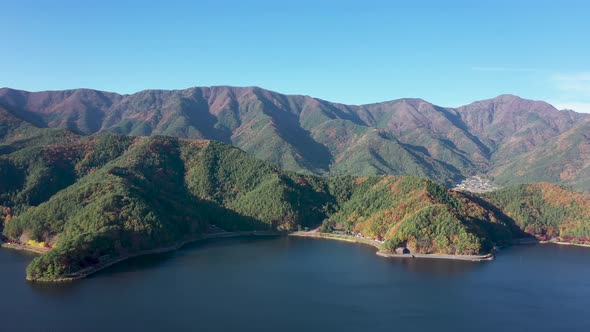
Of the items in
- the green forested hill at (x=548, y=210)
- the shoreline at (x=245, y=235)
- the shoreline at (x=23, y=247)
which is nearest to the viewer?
the shoreline at (x=245, y=235)

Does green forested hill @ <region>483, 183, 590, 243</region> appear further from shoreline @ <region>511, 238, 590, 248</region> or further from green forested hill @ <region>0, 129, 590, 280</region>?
shoreline @ <region>511, 238, 590, 248</region>

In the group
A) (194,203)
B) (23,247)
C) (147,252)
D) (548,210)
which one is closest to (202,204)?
(194,203)

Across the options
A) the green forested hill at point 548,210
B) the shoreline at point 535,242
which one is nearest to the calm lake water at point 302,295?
the shoreline at point 535,242

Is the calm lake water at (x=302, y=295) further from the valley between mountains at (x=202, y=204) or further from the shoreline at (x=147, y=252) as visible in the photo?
the valley between mountains at (x=202, y=204)

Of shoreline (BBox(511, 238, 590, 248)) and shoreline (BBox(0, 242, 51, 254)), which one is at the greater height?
shoreline (BBox(511, 238, 590, 248))

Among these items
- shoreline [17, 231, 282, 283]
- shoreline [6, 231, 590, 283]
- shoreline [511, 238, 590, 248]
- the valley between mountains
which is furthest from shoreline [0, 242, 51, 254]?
shoreline [511, 238, 590, 248]

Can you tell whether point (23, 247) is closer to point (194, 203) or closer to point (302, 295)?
point (194, 203)

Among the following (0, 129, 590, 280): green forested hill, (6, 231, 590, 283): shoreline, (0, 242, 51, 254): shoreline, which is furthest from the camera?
(0, 129, 590, 280): green forested hill

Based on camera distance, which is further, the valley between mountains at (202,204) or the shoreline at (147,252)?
the valley between mountains at (202,204)
